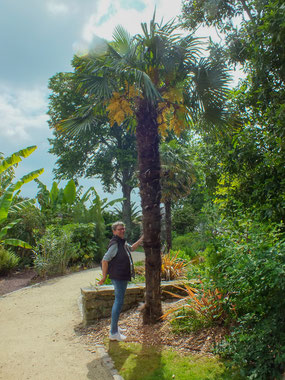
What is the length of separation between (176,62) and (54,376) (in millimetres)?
5716

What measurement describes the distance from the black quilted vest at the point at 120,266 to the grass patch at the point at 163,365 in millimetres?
1088

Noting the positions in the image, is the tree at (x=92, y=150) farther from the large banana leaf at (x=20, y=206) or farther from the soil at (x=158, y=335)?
the soil at (x=158, y=335)

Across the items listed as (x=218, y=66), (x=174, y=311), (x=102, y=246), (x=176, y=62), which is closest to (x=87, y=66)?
(x=176, y=62)

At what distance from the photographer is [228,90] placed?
6.94 m

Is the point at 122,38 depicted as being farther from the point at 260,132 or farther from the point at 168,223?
the point at 168,223

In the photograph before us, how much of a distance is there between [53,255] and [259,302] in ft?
29.2

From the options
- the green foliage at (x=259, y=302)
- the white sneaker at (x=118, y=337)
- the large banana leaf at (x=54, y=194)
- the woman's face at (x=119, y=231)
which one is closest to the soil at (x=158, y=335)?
the white sneaker at (x=118, y=337)

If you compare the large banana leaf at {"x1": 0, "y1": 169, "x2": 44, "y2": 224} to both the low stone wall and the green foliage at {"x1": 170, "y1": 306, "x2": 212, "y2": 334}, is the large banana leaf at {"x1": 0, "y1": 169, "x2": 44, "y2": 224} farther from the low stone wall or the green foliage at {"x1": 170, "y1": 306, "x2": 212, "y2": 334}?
the green foliage at {"x1": 170, "y1": 306, "x2": 212, "y2": 334}

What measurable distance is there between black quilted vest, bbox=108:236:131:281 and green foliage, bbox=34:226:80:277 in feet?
21.4

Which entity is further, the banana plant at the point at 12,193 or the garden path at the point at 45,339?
the banana plant at the point at 12,193

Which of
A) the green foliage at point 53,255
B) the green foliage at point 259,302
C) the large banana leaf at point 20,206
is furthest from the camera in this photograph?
the large banana leaf at point 20,206

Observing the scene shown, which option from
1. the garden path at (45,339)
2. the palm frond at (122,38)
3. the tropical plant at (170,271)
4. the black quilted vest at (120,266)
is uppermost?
the palm frond at (122,38)

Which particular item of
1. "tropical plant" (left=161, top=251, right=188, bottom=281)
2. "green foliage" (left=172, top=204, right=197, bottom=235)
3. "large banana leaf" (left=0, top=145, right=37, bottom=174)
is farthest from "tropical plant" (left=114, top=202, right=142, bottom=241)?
"tropical plant" (left=161, top=251, right=188, bottom=281)

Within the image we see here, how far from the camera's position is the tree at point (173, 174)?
1680 centimetres
